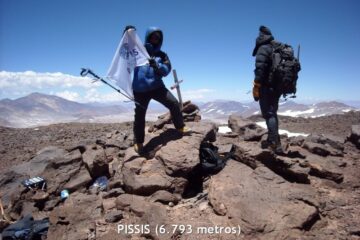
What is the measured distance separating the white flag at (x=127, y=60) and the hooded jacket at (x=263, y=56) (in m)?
2.45

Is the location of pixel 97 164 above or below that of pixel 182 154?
below

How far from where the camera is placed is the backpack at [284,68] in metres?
6.17

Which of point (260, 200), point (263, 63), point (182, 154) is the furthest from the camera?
point (263, 63)

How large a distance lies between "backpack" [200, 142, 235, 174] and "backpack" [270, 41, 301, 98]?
6.03 ft

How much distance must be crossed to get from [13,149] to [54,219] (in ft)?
30.4

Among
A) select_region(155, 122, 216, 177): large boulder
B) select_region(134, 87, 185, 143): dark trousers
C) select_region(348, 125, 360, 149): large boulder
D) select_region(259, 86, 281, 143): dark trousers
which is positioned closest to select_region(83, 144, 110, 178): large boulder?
select_region(134, 87, 185, 143): dark trousers

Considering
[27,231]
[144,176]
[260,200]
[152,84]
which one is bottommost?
[27,231]

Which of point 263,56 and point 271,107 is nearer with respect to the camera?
point 263,56

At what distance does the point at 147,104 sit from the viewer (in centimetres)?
661

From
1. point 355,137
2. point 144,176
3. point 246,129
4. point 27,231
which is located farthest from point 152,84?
point 355,137

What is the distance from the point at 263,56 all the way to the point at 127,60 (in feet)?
9.94

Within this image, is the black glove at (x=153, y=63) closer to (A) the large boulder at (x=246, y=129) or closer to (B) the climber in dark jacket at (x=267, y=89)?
(B) the climber in dark jacket at (x=267, y=89)

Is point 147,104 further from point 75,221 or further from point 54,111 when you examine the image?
point 54,111

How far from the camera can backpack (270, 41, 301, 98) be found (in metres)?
6.17
